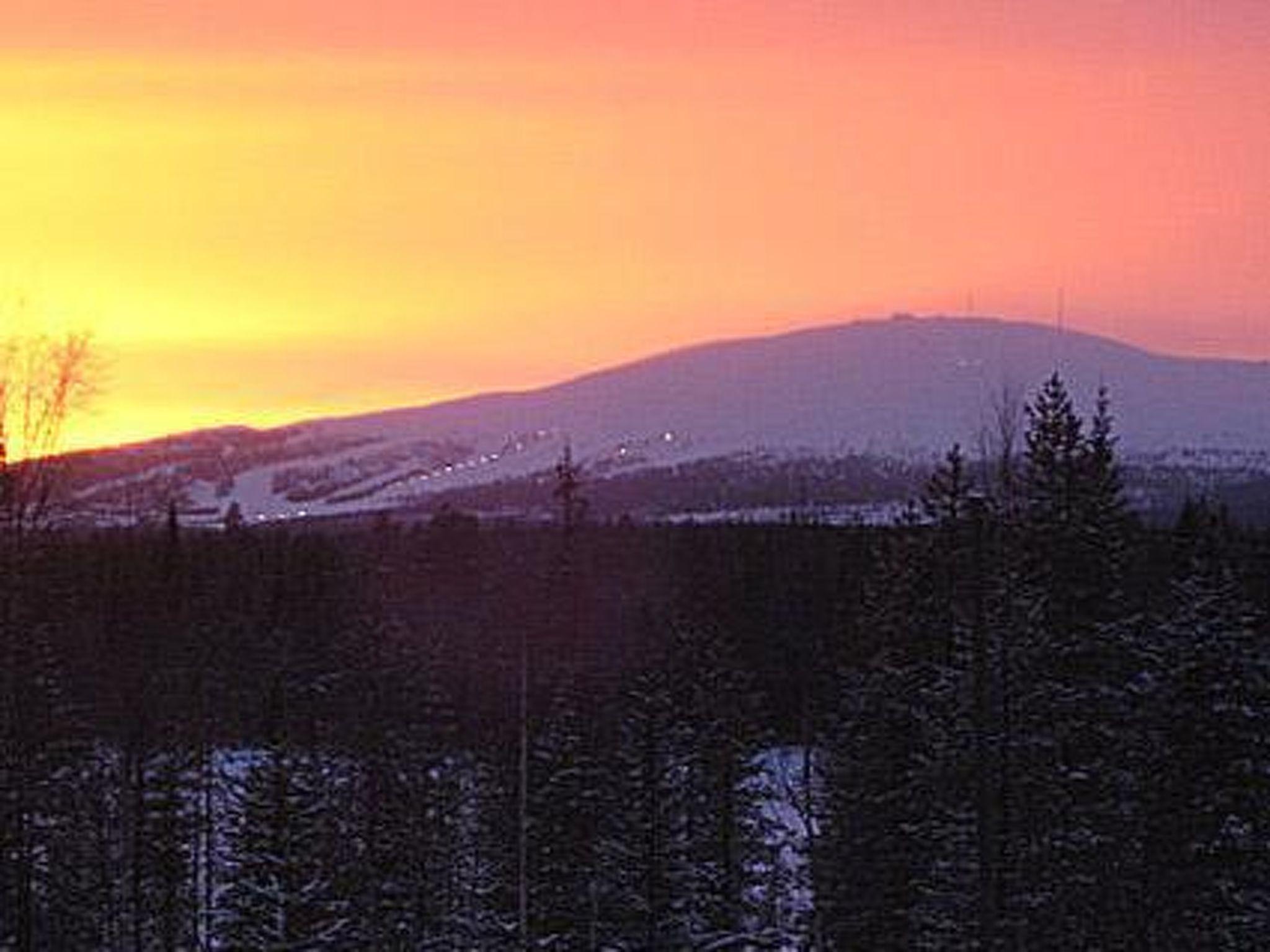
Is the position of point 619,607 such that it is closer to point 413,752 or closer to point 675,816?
point 413,752

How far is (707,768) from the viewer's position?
43.2 meters

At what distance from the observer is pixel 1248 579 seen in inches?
2773

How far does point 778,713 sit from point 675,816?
Answer: 47599 millimetres

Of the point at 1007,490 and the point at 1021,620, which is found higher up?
the point at 1007,490

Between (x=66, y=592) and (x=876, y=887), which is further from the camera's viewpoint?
(x=66, y=592)

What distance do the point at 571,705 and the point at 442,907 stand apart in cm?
767

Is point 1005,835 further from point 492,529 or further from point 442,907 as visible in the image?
point 492,529

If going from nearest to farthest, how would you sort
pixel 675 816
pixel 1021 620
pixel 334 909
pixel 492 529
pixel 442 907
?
pixel 1021 620, pixel 334 909, pixel 675 816, pixel 442 907, pixel 492 529

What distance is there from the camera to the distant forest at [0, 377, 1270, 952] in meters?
28.1

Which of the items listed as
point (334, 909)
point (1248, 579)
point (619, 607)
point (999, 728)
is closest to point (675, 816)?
point (334, 909)

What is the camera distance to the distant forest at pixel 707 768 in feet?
92.2

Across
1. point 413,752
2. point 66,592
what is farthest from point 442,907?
point 66,592

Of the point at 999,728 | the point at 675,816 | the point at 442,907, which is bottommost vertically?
the point at 442,907

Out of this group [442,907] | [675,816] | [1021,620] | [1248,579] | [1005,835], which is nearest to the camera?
[1005,835]
